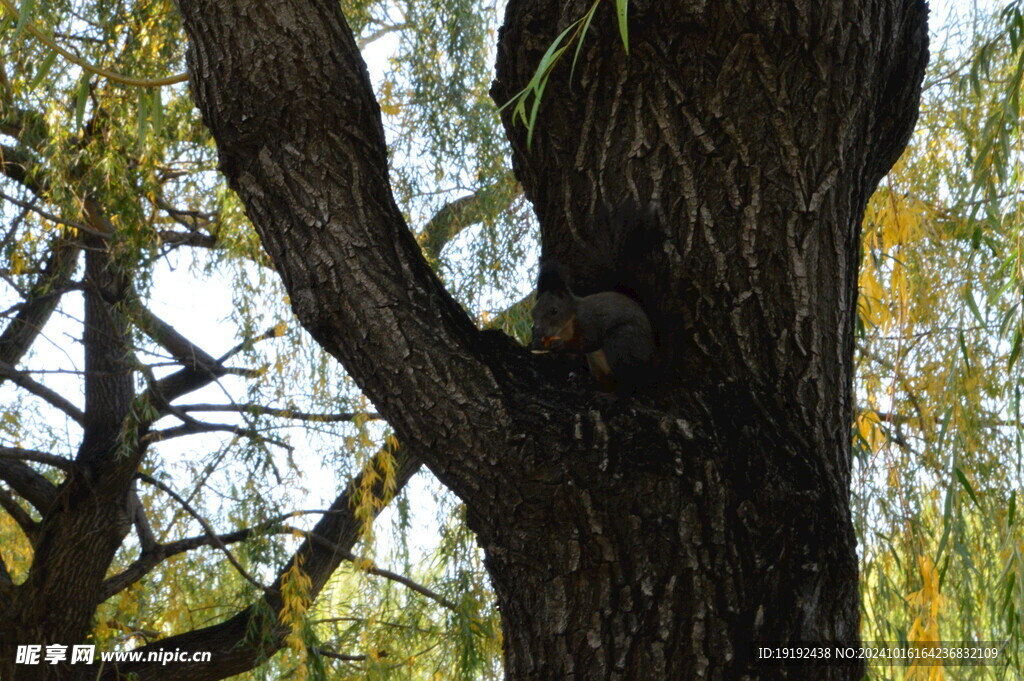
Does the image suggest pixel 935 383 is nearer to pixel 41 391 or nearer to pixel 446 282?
pixel 446 282

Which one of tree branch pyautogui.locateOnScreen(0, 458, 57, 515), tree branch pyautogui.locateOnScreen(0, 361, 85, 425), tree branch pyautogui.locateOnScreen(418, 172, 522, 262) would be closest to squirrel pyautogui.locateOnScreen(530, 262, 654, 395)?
tree branch pyautogui.locateOnScreen(418, 172, 522, 262)

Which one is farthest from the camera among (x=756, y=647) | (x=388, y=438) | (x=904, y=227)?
(x=388, y=438)

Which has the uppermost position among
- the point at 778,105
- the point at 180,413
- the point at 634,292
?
the point at 180,413

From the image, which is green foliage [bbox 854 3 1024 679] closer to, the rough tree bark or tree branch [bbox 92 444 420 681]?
the rough tree bark

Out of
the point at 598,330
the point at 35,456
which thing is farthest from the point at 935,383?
the point at 35,456

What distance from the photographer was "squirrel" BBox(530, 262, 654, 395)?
145cm

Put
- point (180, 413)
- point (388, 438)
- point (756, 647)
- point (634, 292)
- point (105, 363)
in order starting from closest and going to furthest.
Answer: point (756, 647) < point (634, 292) < point (388, 438) < point (180, 413) < point (105, 363)

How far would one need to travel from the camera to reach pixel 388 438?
10.4 feet

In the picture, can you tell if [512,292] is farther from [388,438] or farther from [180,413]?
[180,413]

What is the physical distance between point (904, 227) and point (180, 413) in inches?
97.0

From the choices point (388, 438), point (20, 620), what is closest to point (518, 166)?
point (388, 438)

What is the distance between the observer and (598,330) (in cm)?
158

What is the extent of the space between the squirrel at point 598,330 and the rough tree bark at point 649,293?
1.5 inches

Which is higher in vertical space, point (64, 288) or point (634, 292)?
point (64, 288)
